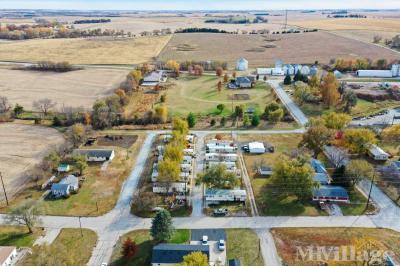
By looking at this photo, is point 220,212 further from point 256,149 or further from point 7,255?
point 7,255

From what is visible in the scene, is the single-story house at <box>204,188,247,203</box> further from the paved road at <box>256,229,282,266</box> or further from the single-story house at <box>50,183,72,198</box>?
the single-story house at <box>50,183,72,198</box>

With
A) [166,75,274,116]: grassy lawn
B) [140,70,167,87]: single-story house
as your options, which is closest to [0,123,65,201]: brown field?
[166,75,274,116]: grassy lawn

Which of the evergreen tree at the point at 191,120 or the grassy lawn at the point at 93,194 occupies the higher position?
the evergreen tree at the point at 191,120

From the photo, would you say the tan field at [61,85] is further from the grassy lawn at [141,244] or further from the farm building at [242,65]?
the grassy lawn at [141,244]

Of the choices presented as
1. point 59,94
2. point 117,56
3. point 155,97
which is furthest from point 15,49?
point 155,97

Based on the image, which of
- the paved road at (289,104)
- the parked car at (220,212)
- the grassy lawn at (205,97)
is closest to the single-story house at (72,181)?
the parked car at (220,212)
